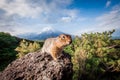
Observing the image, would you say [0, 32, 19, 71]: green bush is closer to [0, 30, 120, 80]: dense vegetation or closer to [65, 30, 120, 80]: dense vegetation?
[0, 30, 120, 80]: dense vegetation

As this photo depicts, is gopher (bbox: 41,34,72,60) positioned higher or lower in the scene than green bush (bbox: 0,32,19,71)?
higher

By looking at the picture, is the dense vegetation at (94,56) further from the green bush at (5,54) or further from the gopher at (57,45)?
the green bush at (5,54)

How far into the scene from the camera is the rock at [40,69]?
6.88 metres

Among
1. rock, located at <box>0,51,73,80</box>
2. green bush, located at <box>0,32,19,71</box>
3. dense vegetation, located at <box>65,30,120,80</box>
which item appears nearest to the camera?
rock, located at <box>0,51,73,80</box>

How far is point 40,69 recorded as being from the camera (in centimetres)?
702

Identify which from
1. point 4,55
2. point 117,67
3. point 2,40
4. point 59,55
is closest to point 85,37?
point 117,67

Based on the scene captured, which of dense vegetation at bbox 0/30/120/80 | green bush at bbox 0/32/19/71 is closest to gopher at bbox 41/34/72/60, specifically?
dense vegetation at bbox 0/30/120/80

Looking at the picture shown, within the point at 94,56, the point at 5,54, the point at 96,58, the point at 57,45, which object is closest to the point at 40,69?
the point at 57,45

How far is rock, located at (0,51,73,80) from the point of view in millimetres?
6875

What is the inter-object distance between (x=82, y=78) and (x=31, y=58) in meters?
5.91

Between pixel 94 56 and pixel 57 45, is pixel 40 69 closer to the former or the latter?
pixel 57 45

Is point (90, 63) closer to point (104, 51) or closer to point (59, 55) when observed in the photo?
point (104, 51)

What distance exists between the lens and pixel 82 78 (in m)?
12.3

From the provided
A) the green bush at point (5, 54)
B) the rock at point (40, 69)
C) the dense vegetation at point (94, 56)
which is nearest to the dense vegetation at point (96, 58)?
the dense vegetation at point (94, 56)
